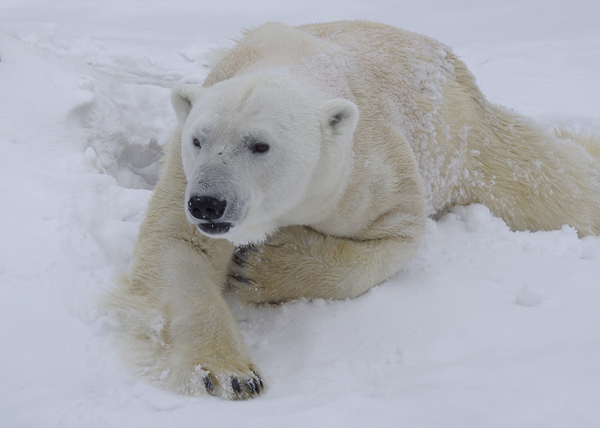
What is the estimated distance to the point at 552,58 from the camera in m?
7.10

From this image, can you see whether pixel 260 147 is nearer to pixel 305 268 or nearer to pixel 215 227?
pixel 215 227

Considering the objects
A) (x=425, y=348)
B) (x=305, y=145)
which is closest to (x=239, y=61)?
(x=305, y=145)

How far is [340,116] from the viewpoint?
97.0 inches

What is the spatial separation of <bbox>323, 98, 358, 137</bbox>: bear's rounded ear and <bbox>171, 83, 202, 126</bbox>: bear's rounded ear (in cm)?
58

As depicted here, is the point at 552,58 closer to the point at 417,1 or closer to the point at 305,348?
the point at 417,1

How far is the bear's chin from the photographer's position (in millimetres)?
2166

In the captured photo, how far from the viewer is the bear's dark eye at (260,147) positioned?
2.26 m

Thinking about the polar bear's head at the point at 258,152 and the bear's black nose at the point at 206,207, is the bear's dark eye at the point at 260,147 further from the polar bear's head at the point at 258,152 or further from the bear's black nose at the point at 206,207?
the bear's black nose at the point at 206,207

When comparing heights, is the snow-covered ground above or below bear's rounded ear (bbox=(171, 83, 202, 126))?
below

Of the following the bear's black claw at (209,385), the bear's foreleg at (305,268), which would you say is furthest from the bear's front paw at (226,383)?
the bear's foreleg at (305,268)

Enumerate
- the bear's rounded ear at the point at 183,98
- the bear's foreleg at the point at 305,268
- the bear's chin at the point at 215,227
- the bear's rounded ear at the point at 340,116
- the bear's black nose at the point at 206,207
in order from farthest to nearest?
the bear's foreleg at the point at 305,268 < the bear's rounded ear at the point at 183,98 < the bear's rounded ear at the point at 340,116 < the bear's chin at the point at 215,227 < the bear's black nose at the point at 206,207

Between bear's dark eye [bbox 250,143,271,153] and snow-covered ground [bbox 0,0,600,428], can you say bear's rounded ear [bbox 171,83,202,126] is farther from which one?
snow-covered ground [bbox 0,0,600,428]

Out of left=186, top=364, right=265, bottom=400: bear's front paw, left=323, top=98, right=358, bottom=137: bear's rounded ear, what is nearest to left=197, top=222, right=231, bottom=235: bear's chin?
left=186, top=364, right=265, bottom=400: bear's front paw

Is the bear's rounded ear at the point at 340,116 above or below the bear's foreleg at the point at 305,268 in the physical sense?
above
